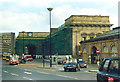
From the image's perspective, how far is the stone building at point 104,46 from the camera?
51.2m

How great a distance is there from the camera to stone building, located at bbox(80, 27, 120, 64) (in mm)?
51219

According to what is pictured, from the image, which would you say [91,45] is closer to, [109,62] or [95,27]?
[95,27]

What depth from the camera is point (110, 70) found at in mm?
8891

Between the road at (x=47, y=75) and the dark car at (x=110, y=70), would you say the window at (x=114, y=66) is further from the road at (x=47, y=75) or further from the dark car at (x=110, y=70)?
the road at (x=47, y=75)

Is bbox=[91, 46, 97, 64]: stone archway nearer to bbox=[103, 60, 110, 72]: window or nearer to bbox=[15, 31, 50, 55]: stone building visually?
bbox=[103, 60, 110, 72]: window

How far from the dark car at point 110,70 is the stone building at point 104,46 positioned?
133 feet

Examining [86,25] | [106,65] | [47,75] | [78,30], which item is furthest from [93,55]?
[106,65]

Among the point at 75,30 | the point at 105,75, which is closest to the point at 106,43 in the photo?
the point at 75,30

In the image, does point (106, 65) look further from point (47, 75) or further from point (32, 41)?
point (32, 41)

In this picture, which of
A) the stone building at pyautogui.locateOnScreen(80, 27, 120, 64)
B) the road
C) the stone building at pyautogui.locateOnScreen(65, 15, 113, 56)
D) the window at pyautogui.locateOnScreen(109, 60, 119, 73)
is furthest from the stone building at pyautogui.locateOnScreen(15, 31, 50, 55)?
the window at pyautogui.locateOnScreen(109, 60, 119, 73)

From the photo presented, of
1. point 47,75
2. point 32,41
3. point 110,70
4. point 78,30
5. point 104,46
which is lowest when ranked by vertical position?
point 47,75

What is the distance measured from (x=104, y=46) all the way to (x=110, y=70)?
49.2 metres

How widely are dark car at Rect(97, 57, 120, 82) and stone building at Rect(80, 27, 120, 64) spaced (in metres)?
40.6

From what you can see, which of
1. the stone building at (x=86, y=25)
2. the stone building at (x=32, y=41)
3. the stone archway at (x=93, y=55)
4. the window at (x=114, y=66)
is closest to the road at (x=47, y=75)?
the window at (x=114, y=66)
